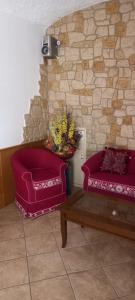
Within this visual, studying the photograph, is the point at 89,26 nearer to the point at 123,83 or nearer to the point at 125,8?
the point at 125,8

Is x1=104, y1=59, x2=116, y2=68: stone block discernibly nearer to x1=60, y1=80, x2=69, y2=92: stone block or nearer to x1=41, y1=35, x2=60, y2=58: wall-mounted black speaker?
x1=60, y1=80, x2=69, y2=92: stone block

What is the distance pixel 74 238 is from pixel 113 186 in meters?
0.83

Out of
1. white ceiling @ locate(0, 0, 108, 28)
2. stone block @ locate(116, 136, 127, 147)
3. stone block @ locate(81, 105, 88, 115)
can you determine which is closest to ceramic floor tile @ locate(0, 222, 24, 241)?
stone block @ locate(116, 136, 127, 147)

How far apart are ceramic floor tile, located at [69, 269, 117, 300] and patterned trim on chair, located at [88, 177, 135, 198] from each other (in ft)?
3.57

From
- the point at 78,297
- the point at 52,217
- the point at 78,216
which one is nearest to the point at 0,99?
the point at 52,217

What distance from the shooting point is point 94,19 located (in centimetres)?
364

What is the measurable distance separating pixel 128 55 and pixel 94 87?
27.0 inches

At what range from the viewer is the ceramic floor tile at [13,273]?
2.13 m

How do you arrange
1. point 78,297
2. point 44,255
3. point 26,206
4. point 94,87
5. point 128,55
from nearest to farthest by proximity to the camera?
point 78,297 < point 44,255 < point 26,206 < point 128,55 < point 94,87

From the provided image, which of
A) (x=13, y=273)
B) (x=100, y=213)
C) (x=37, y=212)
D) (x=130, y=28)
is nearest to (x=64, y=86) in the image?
(x=130, y=28)

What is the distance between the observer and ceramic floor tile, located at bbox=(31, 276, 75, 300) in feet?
6.47

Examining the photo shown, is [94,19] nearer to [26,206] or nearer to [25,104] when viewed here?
[25,104]

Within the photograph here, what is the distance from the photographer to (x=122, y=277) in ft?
7.16

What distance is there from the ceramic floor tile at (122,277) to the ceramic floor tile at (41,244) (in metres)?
0.64
